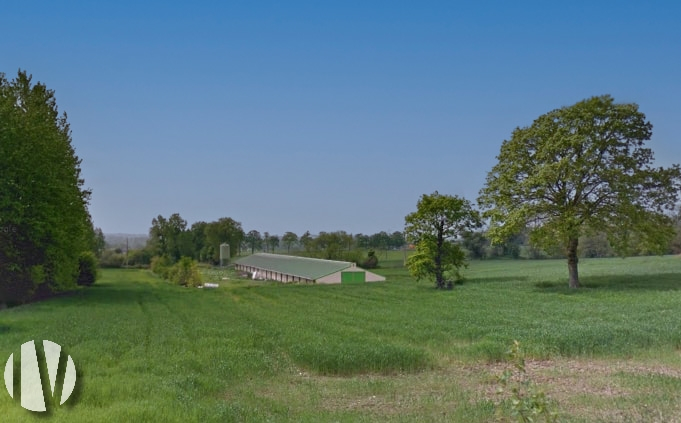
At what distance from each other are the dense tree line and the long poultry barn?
31468 millimetres

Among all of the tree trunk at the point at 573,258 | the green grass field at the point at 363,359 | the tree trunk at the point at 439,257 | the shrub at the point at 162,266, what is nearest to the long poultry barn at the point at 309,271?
the shrub at the point at 162,266

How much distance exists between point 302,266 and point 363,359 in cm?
6174

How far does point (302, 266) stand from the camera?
76.0m

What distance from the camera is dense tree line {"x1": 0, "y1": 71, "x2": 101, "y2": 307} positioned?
33.7 meters

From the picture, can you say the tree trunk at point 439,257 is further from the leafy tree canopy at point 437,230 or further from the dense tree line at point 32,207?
the dense tree line at point 32,207

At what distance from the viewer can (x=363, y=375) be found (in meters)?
14.1

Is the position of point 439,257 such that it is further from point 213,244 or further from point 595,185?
point 213,244

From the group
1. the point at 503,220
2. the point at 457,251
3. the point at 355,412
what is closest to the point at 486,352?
the point at 355,412

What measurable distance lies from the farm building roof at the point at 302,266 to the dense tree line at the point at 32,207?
104 ft

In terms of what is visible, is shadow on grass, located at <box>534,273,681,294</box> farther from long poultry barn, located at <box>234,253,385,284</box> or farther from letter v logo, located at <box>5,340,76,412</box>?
letter v logo, located at <box>5,340,76,412</box>

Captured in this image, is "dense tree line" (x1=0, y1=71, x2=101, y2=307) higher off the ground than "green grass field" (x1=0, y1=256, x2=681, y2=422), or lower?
higher

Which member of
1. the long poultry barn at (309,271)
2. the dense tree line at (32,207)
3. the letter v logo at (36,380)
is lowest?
the long poultry barn at (309,271)

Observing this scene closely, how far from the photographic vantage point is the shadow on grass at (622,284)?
3262cm

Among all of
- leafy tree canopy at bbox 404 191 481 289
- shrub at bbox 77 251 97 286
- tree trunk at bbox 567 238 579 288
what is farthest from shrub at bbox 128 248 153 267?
tree trunk at bbox 567 238 579 288
